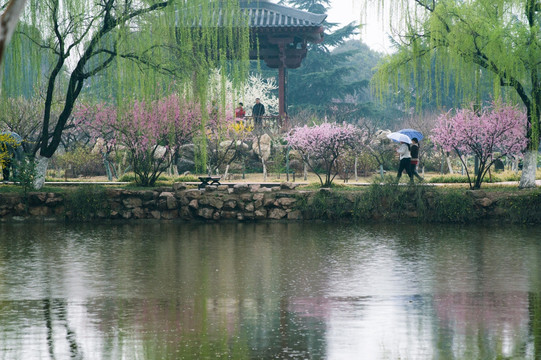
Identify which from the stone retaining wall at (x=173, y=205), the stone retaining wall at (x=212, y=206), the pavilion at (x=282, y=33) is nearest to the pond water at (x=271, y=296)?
the stone retaining wall at (x=212, y=206)

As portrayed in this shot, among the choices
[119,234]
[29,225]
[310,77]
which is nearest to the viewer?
[119,234]

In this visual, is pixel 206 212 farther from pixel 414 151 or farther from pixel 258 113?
pixel 258 113

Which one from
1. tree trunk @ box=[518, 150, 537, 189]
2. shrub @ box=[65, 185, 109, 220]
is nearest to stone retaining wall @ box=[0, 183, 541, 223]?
shrub @ box=[65, 185, 109, 220]

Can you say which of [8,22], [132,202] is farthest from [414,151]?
[8,22]

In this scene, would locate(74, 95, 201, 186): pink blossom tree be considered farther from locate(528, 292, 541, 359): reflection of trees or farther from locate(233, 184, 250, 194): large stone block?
locate(528, 292, 541, 359): reflection of trees

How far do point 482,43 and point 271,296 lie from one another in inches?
588

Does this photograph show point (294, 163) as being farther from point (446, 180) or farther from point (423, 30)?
point (423, 30)

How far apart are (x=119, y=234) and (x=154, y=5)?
24.1 feet

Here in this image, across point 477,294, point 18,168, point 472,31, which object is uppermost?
point 472,31

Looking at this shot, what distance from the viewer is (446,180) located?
2869 centimetres

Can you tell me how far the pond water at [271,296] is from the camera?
8047 mm

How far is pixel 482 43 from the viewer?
920 inches

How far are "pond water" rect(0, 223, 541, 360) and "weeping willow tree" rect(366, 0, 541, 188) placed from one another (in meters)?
6.01

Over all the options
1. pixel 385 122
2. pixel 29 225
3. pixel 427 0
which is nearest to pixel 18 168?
pixel 29 225
